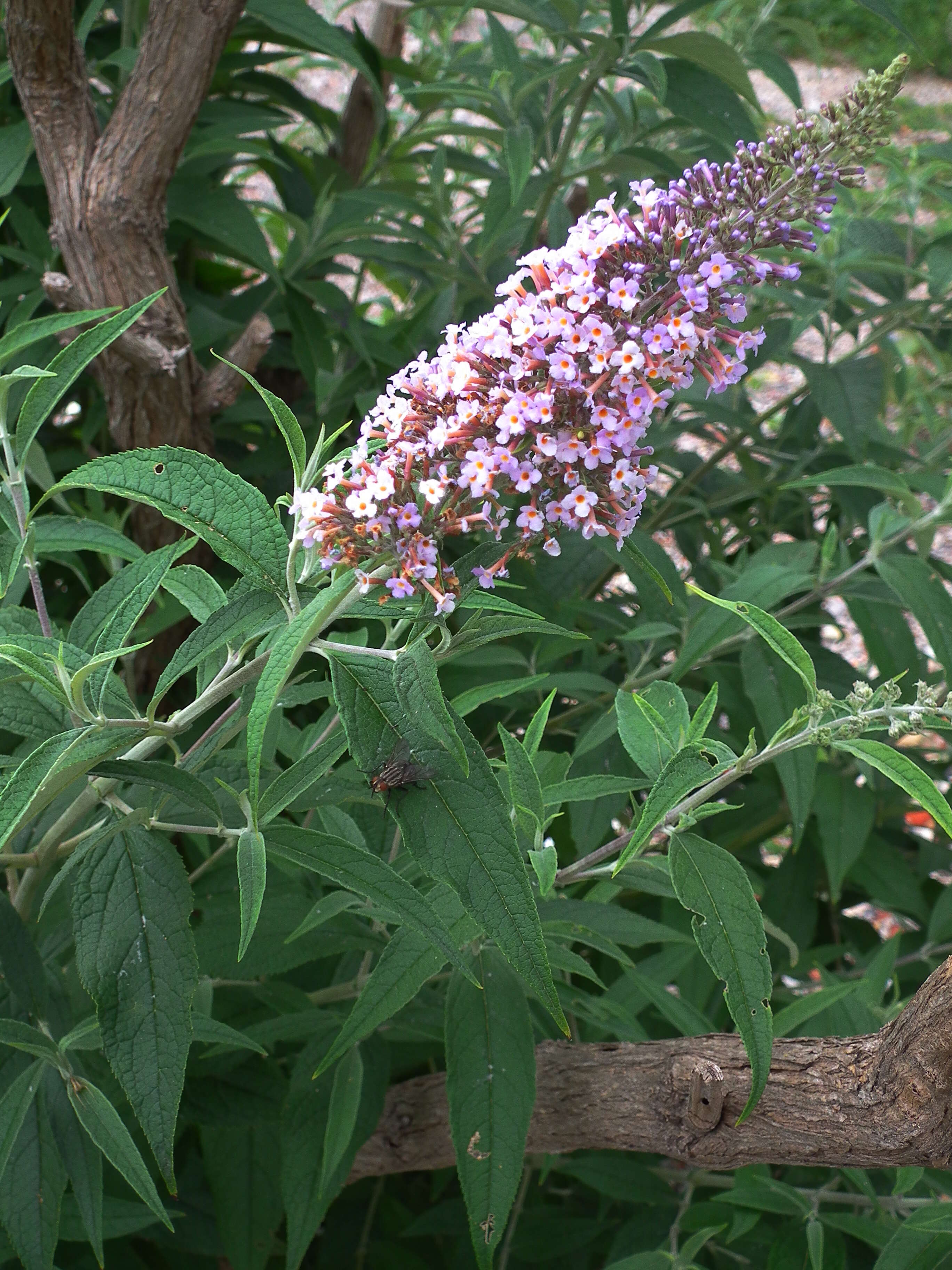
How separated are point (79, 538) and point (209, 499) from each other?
0.59 meters

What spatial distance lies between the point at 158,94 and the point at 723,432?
1.55 meters

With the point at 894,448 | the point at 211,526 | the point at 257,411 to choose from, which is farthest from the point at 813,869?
the point at 211,526

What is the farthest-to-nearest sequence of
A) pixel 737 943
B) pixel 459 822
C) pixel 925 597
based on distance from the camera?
pixel 925 597, pixel 737 943, pixel 459 822

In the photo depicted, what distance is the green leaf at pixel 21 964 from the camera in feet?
4.42

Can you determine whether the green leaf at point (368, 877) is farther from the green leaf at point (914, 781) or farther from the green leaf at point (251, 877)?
the green leaf at point (914, 781)

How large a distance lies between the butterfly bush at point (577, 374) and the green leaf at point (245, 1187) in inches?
46.1

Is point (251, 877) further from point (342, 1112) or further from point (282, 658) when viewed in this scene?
point (342, 1112)

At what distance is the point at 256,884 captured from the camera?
43.8 inches

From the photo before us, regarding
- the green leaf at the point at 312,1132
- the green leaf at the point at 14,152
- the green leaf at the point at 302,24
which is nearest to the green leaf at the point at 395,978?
the green leaf at the point at 312,1132

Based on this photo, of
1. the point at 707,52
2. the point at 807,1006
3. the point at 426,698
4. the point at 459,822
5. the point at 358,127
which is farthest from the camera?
the point at 358,127

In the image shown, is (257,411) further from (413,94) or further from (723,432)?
(723,432)

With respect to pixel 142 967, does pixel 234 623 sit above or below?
above

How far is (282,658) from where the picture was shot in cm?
98

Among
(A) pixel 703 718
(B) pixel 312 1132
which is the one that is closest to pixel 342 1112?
(B) pixel 312 1132
